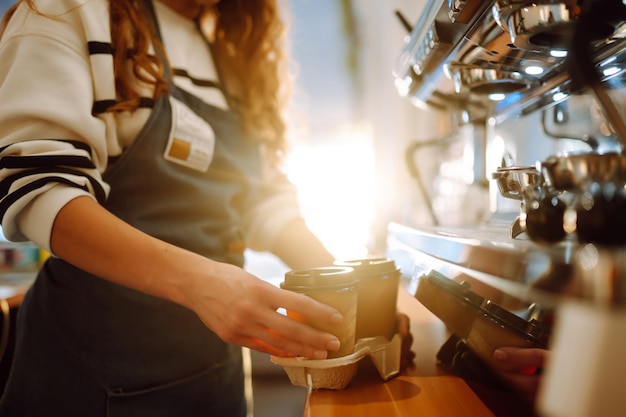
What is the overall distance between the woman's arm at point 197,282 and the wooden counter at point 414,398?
0.06 metres

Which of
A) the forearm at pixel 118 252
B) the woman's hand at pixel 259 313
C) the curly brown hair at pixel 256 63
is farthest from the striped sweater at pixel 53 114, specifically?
the curly brown hair at pixel 256 63

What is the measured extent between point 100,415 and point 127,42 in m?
0.61

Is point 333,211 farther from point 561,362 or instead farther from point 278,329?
point 561,362

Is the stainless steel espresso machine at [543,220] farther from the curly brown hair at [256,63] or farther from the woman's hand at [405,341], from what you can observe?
the curly brown hair at [256,63]

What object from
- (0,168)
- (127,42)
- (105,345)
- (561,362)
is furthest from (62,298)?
(561,362)

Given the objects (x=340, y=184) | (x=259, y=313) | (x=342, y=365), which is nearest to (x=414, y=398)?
(x=342, y=365)

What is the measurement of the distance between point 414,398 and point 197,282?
0.91 feet

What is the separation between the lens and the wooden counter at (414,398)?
46cm

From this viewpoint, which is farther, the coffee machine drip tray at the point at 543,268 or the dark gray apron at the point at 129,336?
the dark gray apron at the point at 129,336

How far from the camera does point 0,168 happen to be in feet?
1.87

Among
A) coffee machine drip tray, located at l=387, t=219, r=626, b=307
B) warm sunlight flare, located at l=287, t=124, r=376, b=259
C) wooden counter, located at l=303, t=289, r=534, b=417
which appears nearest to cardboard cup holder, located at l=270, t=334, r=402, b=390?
wooden counter, located at l=303, t=289, r=534, b=417

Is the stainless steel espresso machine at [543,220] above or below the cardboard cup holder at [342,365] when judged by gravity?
above

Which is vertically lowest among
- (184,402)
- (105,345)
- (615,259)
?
(184,402)

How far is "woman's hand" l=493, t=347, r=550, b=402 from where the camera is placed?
1.20 ft
